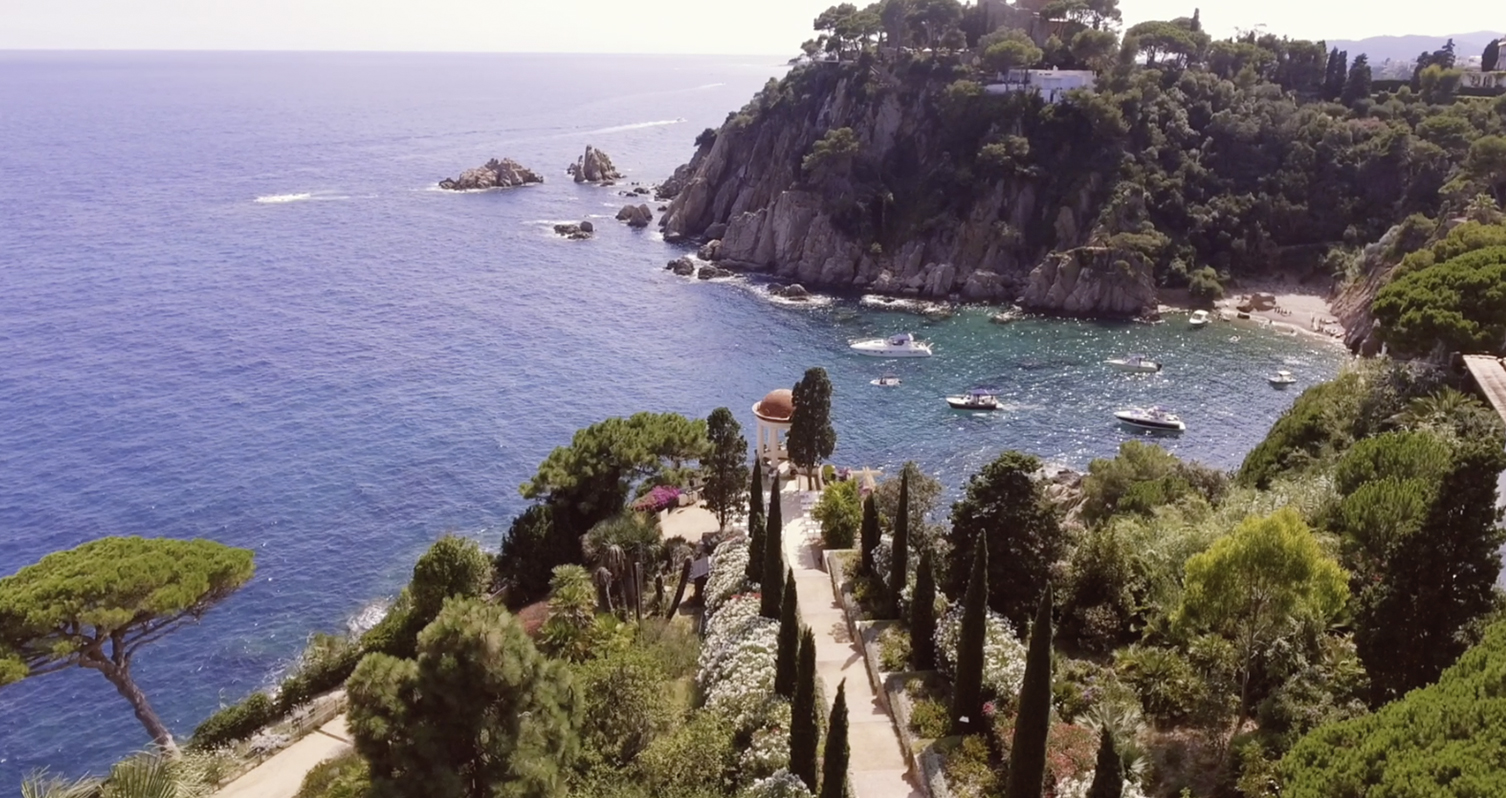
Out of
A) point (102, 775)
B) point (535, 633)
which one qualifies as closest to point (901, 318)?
point (535, 633)

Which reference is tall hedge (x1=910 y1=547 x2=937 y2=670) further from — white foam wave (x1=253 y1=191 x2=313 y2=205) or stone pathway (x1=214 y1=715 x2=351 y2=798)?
white foam wave (x1=253 y1=191 x2=313 y2=205)

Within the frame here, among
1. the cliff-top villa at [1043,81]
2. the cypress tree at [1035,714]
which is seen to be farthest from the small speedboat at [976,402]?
the cliff-top villa at [1043,81]

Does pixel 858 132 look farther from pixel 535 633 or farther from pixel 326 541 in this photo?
pixel 535 633

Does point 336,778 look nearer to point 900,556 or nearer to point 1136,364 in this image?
point 900,556

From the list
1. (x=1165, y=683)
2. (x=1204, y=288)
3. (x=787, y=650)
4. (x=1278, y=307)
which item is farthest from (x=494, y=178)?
(x=1165, y=683)

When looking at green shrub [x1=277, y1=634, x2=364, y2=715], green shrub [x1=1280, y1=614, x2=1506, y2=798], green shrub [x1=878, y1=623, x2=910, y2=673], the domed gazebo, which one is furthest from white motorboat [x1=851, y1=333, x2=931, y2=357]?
green shrub [x1=1280, y1=614, x2=1506, y2=798]
